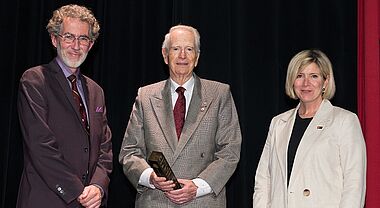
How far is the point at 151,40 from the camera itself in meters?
4.70

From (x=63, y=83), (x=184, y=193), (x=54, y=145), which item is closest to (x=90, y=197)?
(x=54, y=145)

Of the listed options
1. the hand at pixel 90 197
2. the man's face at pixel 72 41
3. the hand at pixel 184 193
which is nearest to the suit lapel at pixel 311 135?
the hand at pixel 184 193

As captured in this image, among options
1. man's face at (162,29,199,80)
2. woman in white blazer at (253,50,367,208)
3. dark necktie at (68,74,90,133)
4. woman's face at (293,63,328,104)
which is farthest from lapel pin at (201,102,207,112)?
dark necktie at (68,74,90,133)

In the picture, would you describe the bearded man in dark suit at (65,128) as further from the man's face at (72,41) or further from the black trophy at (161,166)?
the black trophy at (161,166)

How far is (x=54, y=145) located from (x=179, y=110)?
74 centimetres

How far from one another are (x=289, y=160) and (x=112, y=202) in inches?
76.7

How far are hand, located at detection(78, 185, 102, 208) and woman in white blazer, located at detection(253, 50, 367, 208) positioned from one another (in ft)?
2.79

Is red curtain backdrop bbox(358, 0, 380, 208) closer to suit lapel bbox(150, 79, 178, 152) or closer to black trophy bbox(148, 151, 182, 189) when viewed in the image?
suit lapel bbox(150, 79, 178, 152)

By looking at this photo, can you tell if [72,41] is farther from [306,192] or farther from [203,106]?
[306,192]

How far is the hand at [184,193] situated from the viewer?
308 centimetres

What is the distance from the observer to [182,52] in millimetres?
3328

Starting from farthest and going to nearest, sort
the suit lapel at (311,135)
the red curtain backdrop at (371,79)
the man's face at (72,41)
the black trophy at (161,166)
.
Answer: the red curtain backdrop at (371,79)
the man's face at (72,41)
the suit lapel at (311,135)
the black trophy at (161,166)

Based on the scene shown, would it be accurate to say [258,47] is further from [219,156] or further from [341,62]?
[219,156]

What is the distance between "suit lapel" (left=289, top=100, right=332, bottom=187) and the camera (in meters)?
3.07
